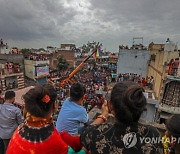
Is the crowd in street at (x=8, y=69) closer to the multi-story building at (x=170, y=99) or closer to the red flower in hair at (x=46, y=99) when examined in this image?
the multi-story building at (x=170, y=99)

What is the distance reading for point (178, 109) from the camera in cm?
1206

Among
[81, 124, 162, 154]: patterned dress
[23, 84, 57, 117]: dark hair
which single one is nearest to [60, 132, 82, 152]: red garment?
[81, 124, 162, 154]: patterned dress

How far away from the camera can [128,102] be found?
1.41 m

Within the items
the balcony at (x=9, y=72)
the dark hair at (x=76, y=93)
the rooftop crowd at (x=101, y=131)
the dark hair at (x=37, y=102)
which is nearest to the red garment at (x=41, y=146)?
the rooftop crowd at (x=101, y=131)

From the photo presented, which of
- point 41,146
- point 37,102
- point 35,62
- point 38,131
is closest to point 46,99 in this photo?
point 37,102

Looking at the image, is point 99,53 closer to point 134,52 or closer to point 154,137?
point 134,52

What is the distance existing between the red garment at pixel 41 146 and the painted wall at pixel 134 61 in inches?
841

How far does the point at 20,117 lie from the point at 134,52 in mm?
20665

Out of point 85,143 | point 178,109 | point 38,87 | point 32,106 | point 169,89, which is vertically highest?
point 38,87

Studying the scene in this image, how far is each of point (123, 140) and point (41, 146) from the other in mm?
759

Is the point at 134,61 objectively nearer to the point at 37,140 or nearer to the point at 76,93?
the point at 76,93

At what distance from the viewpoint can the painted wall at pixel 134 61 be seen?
2194 centimetres

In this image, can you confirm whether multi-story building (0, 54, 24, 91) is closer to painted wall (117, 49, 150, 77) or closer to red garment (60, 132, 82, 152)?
painted wall (117, 49, 150, 77)

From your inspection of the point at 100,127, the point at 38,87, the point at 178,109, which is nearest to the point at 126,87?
the point at 100,127
